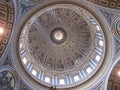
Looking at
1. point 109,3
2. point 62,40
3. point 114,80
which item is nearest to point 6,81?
point 114,80

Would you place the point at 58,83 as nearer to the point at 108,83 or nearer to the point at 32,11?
the point at 108,83

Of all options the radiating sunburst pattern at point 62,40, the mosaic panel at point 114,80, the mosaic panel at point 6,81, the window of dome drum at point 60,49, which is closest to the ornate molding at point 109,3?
the mosaic panel at point 114,80

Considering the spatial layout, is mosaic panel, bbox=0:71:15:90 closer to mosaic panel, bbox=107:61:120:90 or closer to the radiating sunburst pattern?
the radiating sunburst pattern

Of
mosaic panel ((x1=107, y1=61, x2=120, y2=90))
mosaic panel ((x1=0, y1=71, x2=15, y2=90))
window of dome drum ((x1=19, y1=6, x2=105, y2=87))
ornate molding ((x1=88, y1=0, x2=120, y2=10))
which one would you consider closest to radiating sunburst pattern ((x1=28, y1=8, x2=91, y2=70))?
window of dome drum ((x1=19, y1=6, x2=105, y2=87))

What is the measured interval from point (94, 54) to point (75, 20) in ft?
→ 12.3

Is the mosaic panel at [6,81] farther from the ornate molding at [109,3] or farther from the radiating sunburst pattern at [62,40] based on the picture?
the ornate molding at [109,3]

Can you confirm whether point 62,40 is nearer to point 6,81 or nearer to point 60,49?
point 60,49

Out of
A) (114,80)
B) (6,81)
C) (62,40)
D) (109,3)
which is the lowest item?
(114,80)

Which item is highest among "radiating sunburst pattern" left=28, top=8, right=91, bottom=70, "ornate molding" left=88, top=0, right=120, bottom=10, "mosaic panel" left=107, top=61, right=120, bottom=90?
"radiating sunburst pattern" left=28, top=8, right=91, bottom=70

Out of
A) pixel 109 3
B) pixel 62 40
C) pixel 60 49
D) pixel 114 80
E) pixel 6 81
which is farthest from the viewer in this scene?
pixel 60 49

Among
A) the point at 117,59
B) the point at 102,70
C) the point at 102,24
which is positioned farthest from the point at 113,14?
the point at 102,70

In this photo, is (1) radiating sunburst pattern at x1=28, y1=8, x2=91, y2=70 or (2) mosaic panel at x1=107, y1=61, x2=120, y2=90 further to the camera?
(1) radiating sunburst pattern at x1=28, y1=8, x2=91, y2=70

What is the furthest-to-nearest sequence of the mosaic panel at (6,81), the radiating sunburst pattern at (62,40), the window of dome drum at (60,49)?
the radiating sunburst pattern at (62,40) → the window of dome drum at (60,49) → the mosaic panel at (6,81)

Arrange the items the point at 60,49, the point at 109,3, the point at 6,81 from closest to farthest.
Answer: the point at 109,3
the point at 6,81
the point at 60,49
